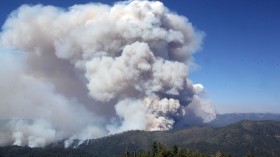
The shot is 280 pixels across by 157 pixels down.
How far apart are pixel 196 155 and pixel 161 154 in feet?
54.6

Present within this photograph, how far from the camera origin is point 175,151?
435 ft

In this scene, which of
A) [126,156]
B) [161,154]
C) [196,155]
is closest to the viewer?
[161,154]

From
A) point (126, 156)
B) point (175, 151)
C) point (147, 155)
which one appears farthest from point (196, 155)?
point (126, 156)

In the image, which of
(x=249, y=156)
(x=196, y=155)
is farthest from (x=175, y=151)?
(x=249, y=156)

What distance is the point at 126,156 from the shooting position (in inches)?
5994

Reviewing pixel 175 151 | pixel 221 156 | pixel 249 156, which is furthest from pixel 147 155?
pixel 249 156

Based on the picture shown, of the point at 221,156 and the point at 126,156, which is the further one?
the point at 126,156

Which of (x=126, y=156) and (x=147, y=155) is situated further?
(x=126, y=156)

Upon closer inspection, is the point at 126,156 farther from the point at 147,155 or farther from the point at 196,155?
the point at 196,155

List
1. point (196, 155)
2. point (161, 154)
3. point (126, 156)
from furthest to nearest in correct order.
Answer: point (126, 156)
point (196, 155)
point (161, 154)

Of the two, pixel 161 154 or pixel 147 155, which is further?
pixel 147 155

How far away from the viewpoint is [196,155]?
445 feet

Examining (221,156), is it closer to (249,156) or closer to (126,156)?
(249,156)

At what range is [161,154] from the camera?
126m
